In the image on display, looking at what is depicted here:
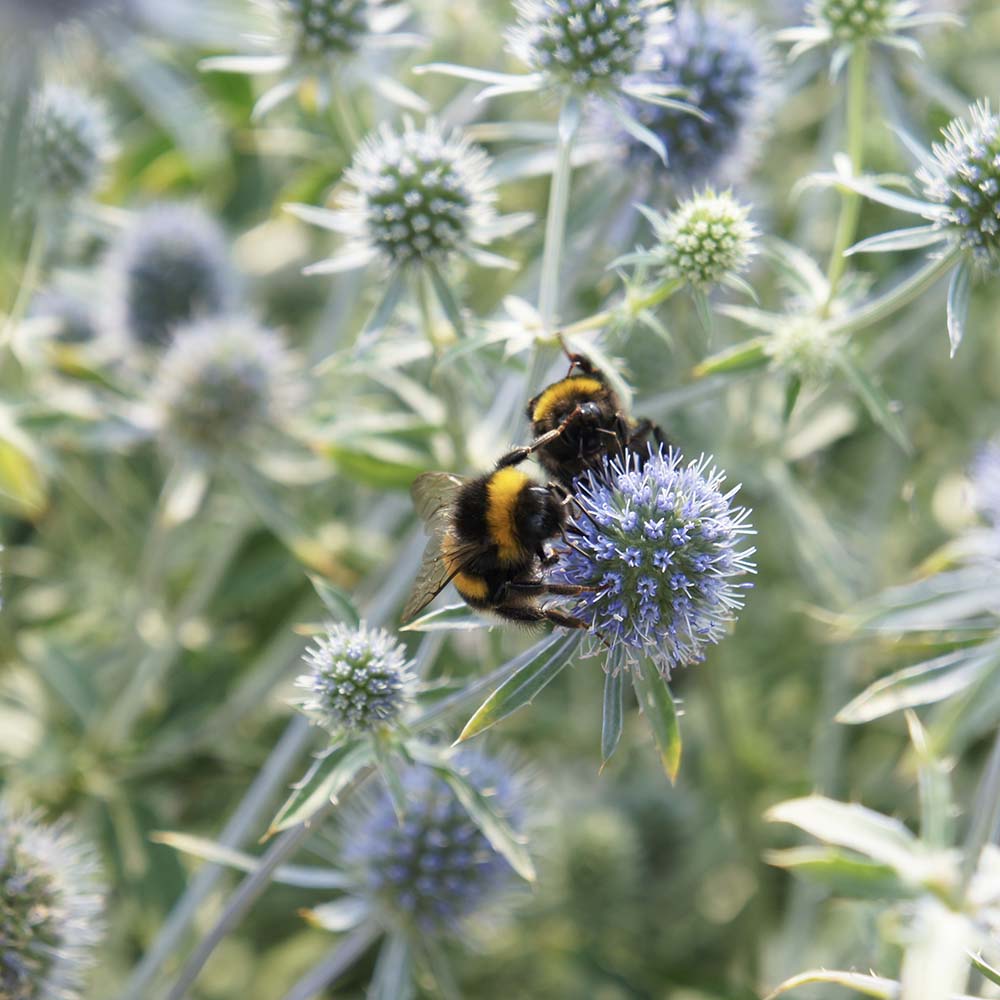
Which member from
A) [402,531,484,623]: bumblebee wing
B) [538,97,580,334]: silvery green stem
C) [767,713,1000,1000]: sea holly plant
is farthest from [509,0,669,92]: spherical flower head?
[767,713,1000,1000]: sea holly plant

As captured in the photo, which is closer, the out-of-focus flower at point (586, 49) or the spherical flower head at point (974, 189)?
the spherical flower head at point (974, 189)

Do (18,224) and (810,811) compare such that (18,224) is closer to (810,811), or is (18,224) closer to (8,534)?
(8,534)

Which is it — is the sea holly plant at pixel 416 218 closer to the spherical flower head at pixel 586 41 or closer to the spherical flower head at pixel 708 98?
the spherical flower head at pixel 586 41

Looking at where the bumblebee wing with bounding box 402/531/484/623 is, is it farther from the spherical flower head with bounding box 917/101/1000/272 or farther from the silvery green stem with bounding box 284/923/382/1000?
the spherical flower head with bounding box 917/101/1000/272

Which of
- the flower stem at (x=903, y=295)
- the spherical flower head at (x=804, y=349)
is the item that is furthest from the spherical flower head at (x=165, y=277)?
the flower stem at (x=903, y=295)

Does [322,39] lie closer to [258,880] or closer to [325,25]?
[325,25]
